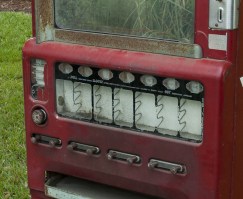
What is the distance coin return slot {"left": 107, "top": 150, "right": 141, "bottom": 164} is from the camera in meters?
3.31

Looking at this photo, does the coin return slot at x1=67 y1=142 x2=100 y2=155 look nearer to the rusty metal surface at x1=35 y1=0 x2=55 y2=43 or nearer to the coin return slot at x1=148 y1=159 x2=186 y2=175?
the coin return slot at x1=148 y1=159 x2=186 y2=175

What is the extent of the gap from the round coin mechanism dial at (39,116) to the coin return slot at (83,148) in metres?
0.20

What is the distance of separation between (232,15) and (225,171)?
0.70 m

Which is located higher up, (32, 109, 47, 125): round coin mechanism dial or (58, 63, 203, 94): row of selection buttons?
(58, 63, 203, 94): row of selection buttons

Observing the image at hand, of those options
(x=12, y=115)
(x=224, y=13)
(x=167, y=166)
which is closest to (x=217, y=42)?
(x=224, y=13)

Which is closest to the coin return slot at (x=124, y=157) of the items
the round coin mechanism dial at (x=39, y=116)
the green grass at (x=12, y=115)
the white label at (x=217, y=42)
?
the round coin mechanism dial at (x=39, y=116)

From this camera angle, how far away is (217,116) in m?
3.01

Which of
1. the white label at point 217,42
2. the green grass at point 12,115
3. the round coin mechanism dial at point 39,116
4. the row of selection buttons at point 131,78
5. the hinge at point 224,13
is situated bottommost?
the green grass at point 12,115

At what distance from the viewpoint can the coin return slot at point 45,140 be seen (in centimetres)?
358

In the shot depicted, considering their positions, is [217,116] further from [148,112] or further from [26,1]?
[26,1]

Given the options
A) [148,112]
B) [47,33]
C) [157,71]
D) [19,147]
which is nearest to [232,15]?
[157,71]

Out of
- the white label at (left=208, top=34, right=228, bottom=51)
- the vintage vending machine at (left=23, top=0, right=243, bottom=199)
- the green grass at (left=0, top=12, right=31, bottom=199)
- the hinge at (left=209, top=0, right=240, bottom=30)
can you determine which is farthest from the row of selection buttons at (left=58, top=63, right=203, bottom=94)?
the green grass at (left=0, top=12, right=31, bottom=199)

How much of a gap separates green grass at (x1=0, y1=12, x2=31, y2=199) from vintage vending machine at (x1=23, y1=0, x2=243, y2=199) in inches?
47.4

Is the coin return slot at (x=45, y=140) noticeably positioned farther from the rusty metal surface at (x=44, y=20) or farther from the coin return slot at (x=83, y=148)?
the rusty metal surface at (x=44, y=20)
